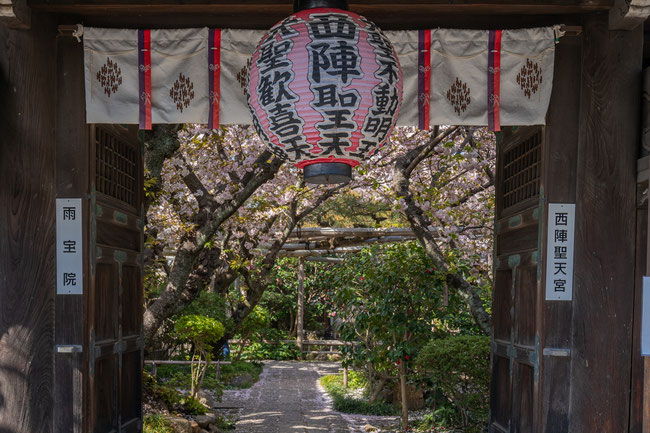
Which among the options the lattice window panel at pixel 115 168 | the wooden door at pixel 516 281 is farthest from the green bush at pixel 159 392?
the wooden door at pixel 516 281

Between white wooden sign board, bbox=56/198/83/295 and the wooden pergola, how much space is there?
4 centimetres

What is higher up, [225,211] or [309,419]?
[225,211]

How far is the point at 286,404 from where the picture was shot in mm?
11500

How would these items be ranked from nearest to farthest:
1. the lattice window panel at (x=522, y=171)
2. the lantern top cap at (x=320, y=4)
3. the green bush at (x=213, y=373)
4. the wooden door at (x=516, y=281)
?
the lantern top cap at (x=320, y=4)
the wooden door at (x=516, y=281)
the lattice window panel at (x=522, y=171)
the green bush at (x=213, y=373)

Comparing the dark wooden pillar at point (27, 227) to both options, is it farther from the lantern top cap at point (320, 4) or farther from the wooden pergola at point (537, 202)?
the lantern top cap at point (320, 4)

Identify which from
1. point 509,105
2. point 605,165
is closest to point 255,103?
point 509,105

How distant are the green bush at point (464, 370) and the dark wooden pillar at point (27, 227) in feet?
16.1

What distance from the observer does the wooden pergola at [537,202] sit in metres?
4.32

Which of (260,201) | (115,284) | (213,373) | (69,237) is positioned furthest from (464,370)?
(213,373)

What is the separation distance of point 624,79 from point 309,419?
736cm

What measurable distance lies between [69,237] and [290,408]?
24.5 feet

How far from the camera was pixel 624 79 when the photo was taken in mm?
4418

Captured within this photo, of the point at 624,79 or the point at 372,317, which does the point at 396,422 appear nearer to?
the point at 372,317

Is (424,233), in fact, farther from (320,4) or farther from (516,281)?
(320,4)
